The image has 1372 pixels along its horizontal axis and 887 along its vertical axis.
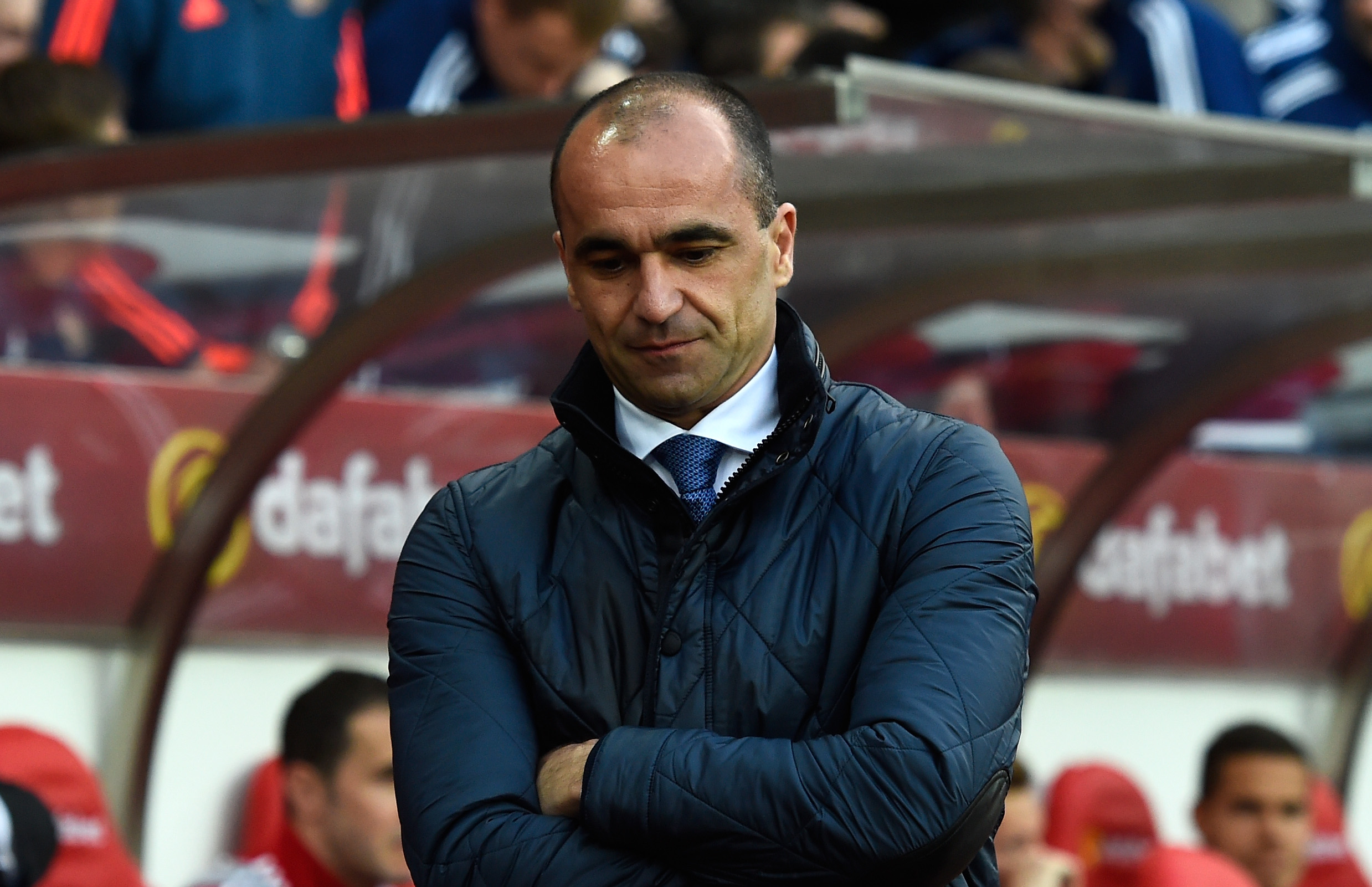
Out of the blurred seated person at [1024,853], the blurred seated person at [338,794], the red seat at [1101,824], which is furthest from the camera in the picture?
the red seat at [1101,824]

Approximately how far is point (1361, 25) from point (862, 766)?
5645 millimetres

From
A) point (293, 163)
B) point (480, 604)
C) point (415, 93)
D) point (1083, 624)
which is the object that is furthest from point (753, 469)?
point (1083, 624)

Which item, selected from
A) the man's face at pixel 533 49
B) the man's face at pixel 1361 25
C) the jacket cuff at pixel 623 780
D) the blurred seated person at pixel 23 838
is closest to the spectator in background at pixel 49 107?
the man's face at pixel 533 49

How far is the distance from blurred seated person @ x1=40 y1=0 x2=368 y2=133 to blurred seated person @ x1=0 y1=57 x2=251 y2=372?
0.44m

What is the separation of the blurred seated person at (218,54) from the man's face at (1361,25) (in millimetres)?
3270

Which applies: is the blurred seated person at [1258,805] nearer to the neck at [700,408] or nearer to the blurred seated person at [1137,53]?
the blurred seated person at [1137,53]

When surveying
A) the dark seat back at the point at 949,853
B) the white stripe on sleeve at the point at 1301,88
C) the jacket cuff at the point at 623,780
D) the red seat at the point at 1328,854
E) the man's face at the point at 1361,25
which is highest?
the man's face at the point at 1361,25

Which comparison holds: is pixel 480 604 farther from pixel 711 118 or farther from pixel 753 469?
pixel 711 118

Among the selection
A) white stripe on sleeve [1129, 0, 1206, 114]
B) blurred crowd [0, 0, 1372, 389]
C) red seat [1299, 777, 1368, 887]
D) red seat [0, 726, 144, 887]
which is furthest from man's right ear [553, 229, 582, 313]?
red seat [1299, 777, 1368, 887]

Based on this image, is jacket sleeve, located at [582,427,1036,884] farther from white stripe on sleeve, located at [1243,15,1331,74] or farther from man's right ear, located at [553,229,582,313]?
white stripe on sleeve, located at [1243,15,1331,74]

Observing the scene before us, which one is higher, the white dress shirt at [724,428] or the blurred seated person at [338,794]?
the white dress shirt at [724,428]

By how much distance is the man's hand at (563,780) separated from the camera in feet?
6.28

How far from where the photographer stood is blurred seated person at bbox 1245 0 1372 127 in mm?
6863

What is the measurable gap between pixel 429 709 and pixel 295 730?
3.11m
